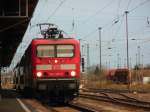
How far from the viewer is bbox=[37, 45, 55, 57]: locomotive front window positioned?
25.5 meters

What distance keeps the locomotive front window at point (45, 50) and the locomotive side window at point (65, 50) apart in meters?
0.32

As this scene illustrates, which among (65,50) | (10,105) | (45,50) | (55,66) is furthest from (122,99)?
(10,105)

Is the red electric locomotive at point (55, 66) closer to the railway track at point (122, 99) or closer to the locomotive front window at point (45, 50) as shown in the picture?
the locomotive front window at point (45, 50)

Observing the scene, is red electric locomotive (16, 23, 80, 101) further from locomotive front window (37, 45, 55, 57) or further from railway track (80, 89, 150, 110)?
railway track (80, 89, 150, 110)

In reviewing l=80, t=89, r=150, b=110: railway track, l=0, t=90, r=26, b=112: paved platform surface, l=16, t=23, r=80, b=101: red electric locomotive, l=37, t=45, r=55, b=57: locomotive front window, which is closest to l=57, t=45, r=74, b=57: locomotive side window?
l=16, t=23, r=80, b=101: red electric locomotive

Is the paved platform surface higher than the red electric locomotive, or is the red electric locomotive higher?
the red electric locomotive

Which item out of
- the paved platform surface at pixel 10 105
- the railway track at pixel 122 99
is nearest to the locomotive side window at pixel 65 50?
the paved platform surface at pixel 10 105

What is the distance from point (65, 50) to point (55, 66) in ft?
3.53

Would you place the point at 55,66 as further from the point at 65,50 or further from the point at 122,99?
the point at 122,99

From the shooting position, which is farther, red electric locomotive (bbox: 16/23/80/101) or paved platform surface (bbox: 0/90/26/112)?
red electric locomotive (bbox: 16/23/80/101)

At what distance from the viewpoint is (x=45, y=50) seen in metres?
25.6

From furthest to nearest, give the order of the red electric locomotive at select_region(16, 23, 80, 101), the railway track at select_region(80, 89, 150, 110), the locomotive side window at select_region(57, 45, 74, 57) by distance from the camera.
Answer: the locomotive side window at select_region(57, 45, 74, 57), the red electric locomotive at select_region(16, 23, 80, 101), the railway track at select_region(80, 89, 150, 110)

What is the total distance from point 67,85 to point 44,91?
4.17ft

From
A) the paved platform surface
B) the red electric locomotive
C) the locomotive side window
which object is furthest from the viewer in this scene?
the locomotive side window
